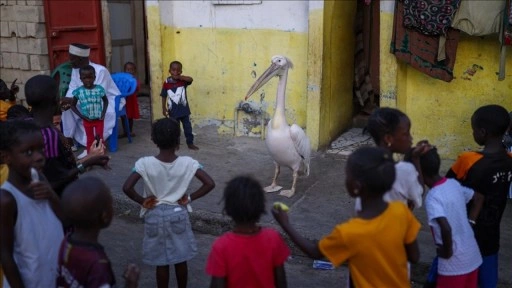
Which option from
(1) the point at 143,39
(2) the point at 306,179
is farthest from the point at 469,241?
(1) the point at 143,39

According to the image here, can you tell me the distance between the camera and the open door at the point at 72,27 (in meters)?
9.07

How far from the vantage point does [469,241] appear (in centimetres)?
310

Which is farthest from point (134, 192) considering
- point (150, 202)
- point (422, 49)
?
point (422, 49)

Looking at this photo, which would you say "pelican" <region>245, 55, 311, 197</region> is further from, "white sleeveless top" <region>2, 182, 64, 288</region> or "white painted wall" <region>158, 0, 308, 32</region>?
"white sleeveless top" <region>2, 182, 64, 288</region>

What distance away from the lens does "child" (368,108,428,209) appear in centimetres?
302

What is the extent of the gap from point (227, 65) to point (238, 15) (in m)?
0.68

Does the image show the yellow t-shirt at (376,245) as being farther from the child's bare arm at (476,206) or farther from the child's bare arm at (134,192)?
the child's bare arm at (134,192)

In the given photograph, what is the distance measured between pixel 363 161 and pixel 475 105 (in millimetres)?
4451

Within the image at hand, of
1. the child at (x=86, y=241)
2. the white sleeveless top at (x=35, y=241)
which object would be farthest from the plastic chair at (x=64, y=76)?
the child at (x=86, y=241)

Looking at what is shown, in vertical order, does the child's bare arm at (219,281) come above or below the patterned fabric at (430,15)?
below

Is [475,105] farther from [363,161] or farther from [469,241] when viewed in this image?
[363,161]

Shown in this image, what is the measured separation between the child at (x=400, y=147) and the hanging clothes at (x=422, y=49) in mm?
3418

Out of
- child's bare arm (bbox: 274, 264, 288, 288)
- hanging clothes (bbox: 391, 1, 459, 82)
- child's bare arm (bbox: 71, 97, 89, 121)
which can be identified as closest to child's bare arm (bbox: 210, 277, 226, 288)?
child's bare arm (bbox: 274, 264, 288, 288)

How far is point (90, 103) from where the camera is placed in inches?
267
